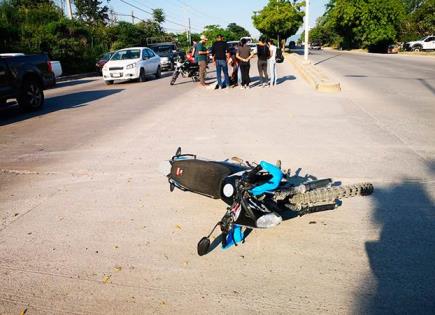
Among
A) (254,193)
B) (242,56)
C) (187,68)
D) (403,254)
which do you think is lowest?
(403,254)

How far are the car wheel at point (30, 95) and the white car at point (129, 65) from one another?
619cm

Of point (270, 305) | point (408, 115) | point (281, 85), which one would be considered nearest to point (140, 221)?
point (270, 305)

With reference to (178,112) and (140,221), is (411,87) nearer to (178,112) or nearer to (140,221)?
(178,112)

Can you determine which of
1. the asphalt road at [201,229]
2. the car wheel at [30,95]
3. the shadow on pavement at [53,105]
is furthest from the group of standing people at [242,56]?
the car wheel at [30,95]

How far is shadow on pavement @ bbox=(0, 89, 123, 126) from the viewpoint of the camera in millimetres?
10445

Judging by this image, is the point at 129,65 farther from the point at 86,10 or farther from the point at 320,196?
the point at 86,10

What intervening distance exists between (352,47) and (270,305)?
250 ft

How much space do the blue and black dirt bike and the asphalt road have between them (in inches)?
9.9

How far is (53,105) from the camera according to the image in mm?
12375

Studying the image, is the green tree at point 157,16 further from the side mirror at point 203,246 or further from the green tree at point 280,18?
the side mirror at point 203,246

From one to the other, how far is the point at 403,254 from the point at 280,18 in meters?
60.6

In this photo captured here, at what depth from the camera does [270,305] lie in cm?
264

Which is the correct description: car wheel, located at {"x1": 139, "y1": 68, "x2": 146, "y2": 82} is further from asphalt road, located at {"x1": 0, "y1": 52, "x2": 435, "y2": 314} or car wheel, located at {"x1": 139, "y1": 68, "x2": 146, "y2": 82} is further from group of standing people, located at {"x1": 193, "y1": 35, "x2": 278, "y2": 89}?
asphalt road, located at {"x1": 0, "y1": 52, "x2": 435, "y2": 314}

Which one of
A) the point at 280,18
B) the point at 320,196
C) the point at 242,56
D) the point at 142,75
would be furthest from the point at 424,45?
the point at 320,196
